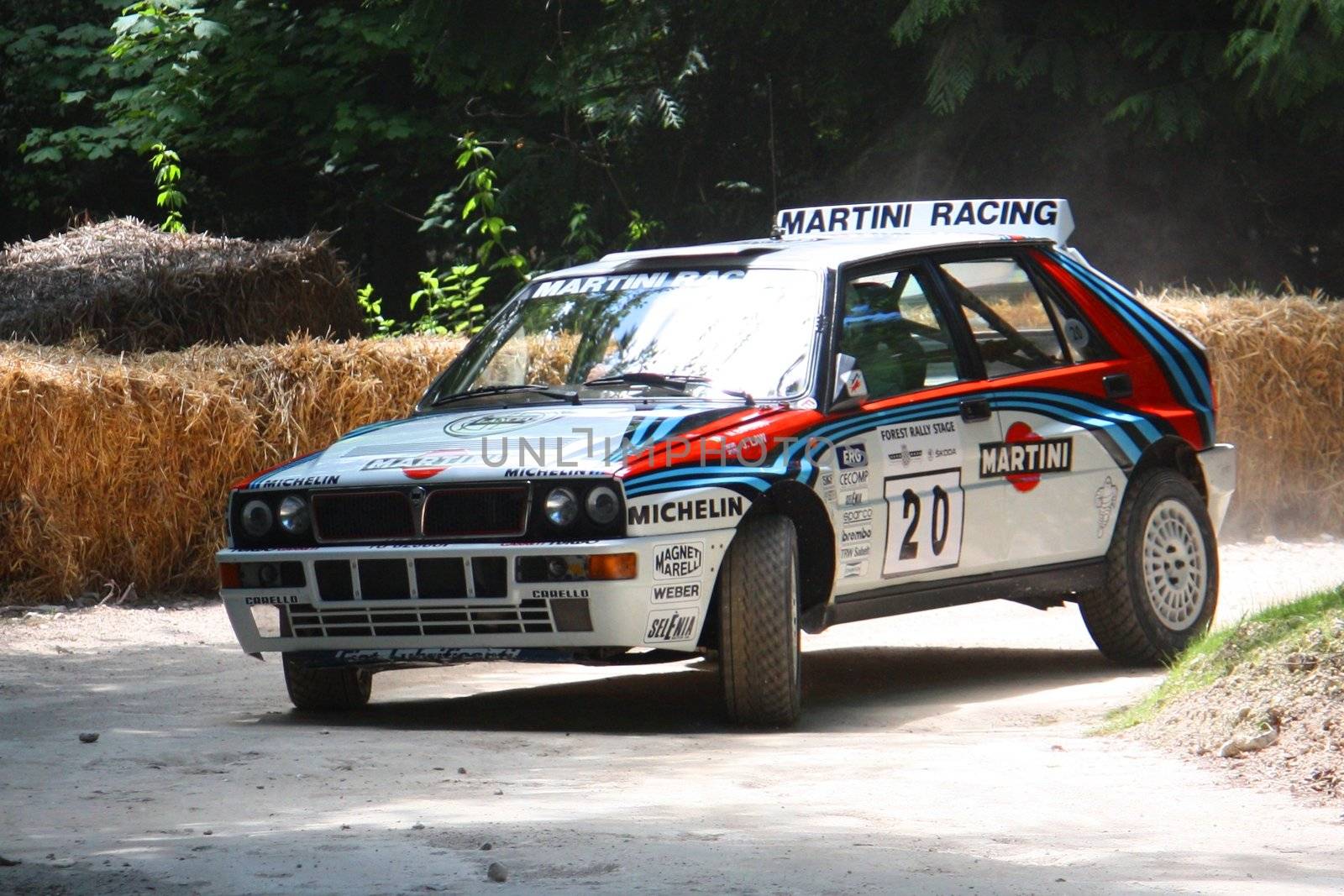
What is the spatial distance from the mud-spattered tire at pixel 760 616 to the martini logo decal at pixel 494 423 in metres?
0.86

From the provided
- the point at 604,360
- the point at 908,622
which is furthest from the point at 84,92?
the point at 604,360

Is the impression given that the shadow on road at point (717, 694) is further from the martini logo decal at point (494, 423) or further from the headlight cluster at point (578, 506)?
the martini logo decal at point (494, 423)

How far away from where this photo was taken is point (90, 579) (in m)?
11.3

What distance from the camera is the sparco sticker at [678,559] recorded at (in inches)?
263

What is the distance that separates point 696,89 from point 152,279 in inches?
227

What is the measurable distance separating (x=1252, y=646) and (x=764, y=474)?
5.89 ft

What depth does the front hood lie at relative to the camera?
22.3 ft

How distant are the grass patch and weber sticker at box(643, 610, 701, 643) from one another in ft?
4.90

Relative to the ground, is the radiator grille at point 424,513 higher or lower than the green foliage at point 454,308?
lower

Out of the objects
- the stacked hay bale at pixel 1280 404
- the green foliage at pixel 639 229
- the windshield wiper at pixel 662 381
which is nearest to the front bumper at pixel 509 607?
the windshield wiper at pixel 662 381

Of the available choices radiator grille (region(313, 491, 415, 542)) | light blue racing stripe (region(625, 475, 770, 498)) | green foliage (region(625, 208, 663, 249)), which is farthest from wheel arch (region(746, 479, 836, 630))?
green foliage (region(625, 208, 663, 249))

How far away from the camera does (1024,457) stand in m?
8.18

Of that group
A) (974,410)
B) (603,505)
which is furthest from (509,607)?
(974,410)

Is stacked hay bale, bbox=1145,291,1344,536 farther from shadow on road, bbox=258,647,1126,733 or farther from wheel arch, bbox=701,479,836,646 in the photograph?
wheel arch, bbox=701,479,836,646
